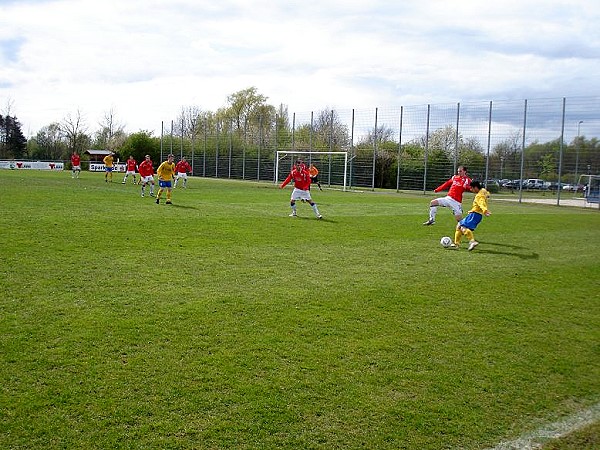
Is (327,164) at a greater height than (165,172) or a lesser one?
greater

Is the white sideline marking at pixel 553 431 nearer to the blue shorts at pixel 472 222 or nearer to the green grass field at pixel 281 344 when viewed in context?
the green grass field at pixel 281 344

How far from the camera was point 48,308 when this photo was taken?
6.85 m

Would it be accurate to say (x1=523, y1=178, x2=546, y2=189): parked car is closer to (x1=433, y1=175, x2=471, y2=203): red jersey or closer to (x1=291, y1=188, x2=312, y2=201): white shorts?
(x1=291, y1=188, x2=312, y2=201): white shorts

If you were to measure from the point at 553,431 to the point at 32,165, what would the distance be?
67691mm

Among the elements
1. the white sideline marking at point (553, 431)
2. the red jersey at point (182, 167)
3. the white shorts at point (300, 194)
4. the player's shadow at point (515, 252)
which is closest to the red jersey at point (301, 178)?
the white shorts at point (300, 194)

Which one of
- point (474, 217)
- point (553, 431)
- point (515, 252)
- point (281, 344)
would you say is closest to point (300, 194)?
point (474, 217)

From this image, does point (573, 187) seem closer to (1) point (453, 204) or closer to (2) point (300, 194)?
(2) point (300, 194)

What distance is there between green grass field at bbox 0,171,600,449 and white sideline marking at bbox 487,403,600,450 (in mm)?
88

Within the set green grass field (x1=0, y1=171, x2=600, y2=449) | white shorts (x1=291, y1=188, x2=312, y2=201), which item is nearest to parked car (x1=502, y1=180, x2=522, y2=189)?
white shorts (x1=291, y1=188, x2=312, y2=201)

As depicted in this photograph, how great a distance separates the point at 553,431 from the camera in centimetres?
476

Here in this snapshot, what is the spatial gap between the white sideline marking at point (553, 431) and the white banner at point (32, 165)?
6565cm

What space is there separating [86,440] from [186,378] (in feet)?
3.90

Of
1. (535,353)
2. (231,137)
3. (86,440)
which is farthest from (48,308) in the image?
(231,137)

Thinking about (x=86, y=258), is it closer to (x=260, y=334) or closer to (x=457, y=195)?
(x=260, y=334)
